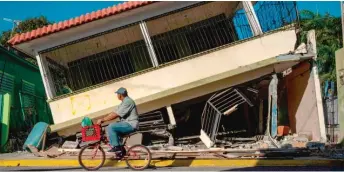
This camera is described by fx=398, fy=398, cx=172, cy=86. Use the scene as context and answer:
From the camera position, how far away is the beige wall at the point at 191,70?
36.4ft

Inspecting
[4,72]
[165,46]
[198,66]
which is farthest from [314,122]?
[4,72]

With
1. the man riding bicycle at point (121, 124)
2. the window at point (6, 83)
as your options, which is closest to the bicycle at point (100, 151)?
the man riding bicycle at point (121, 124)

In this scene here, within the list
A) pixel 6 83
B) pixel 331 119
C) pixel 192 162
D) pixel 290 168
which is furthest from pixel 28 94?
pixel 331 119

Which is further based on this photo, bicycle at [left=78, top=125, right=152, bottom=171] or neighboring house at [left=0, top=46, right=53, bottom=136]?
neighboring house at [left=0, top=46, right=53, bottom=136]

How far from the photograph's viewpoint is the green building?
1346 cm

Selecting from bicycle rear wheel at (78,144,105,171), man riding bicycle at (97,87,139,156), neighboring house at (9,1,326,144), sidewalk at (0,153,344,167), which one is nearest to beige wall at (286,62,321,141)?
neighboring house at (9,1,326,144)

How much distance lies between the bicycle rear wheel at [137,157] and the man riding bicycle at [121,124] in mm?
212

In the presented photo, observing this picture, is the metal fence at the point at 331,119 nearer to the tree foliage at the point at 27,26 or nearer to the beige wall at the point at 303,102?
the beige wall at the point at 303,102

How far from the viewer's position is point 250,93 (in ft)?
38.4

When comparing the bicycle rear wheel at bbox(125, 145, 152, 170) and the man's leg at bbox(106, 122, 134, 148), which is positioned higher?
the man's leg at bbox(106, 122, 134, 148)

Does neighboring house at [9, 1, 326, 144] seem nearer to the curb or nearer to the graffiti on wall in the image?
the graffiti on wall

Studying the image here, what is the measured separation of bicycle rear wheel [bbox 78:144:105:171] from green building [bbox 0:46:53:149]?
185 inches

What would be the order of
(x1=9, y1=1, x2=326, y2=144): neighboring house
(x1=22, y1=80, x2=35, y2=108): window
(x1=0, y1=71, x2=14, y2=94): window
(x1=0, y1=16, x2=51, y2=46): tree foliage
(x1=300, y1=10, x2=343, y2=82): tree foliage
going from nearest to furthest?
1. (x1=9, y1=1, x2=326, y2=144): neighboring house
2. (x1=0, y1=71, x2=14, y2=94): window
3. (x1=22, y1=80, x2=35, y2=108): window
4. (x1=300, y1=10, x2=343, y2=82): tree foliage
5. (x1=0, y1=16, x2=51, y2=46): tree foliage

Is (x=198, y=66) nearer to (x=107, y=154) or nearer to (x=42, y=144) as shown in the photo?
(x=107, y=154)
